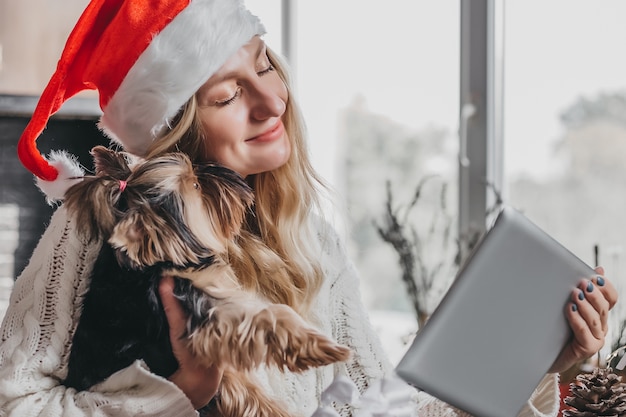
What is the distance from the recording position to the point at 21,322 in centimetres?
92

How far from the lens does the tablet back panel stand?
87 cm

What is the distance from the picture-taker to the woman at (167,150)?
2.81 feet

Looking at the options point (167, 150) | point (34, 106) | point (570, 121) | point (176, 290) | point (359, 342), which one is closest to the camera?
point (176, 290)

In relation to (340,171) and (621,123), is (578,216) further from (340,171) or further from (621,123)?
(340,171)

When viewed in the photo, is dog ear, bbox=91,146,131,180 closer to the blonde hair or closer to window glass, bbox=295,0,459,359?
the blonde hair

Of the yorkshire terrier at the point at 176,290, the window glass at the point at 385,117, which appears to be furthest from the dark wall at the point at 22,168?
the yorkshire terrier at the point at 176,290

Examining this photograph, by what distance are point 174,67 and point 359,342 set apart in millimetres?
462

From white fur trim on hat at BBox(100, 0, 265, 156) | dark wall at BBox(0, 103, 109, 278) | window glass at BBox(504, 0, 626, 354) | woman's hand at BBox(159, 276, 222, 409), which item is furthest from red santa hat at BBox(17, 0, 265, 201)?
dark wall at BBox(0, 103, 109, 278)

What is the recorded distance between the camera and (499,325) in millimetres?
898

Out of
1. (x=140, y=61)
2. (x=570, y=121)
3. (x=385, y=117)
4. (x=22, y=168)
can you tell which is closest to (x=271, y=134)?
(x=140, y=61)

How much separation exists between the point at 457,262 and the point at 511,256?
91 cm

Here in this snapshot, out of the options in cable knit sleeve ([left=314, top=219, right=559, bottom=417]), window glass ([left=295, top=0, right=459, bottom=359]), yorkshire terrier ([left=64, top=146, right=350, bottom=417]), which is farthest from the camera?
window glass ([left=295, top=0, right=459, bottom=359])

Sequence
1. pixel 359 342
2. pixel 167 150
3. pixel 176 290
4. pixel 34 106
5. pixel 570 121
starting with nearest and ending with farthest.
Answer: pixel 176 290, pixel 167 150, pixel 359 342, pixel 570 121, pixel 34 106

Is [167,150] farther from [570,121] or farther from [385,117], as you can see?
[385,117]
